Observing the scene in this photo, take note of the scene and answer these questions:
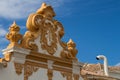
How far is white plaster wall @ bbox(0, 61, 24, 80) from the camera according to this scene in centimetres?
1276

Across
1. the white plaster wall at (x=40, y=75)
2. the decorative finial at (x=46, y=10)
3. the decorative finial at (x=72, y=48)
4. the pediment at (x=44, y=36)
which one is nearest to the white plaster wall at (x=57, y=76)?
the white plaster wall at (x=40, y=75)

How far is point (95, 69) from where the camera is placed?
27.1m

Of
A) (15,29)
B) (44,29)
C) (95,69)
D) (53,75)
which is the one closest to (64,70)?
(53,75)

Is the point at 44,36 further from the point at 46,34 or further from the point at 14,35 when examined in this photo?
the point at 14,35

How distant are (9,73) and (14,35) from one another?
1708 mm

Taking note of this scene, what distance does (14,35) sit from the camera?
1350 centimetres

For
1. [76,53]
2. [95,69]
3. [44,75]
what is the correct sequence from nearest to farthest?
[44,75] → [76,53] → [95,69]

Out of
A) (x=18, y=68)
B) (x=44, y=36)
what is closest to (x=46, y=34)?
(x=44, y=36)

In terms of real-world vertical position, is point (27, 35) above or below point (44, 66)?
above

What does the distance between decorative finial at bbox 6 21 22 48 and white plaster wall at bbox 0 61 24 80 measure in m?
0.91

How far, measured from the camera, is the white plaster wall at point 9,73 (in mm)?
12758

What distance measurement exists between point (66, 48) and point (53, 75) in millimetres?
1960

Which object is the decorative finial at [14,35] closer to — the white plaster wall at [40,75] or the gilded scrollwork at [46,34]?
the gilded scrollwork at [46,34]

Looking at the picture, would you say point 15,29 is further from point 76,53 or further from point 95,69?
point 95,69
